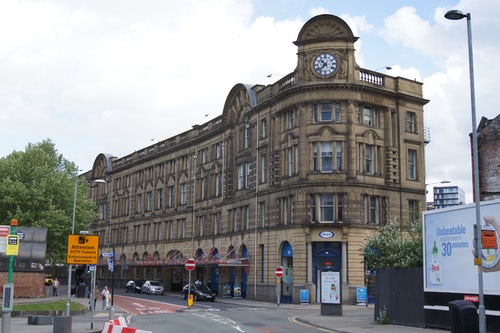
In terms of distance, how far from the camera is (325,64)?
170ft

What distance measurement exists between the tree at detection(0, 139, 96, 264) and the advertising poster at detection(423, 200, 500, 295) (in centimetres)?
3871

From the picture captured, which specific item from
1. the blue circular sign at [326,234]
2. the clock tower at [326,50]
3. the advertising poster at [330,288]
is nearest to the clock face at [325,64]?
the clock tower at [326,50]

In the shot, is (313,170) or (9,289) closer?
(9,289)

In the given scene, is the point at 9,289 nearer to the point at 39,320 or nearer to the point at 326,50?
the point at 39,320

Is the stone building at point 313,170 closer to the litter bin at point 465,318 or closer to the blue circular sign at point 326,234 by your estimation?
the blue circular sign at point 326,234

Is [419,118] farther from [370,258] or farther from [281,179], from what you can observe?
[370,258]

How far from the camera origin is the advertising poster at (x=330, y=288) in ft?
113

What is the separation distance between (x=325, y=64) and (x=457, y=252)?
29.6m

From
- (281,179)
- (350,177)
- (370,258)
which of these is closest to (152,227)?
(281,179)

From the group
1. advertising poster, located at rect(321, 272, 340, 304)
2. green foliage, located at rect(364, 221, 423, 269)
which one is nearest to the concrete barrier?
advertising poster, located at rect(321, 272, 340, 304)

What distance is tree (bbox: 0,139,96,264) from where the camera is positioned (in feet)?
190

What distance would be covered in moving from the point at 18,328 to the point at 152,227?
57.3 metres

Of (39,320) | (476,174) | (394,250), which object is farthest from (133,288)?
(476,174)

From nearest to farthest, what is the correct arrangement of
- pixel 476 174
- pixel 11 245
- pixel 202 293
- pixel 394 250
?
pixel 11 245 → pixel 476 174 → pixel 394 250 → pixel 202 293
